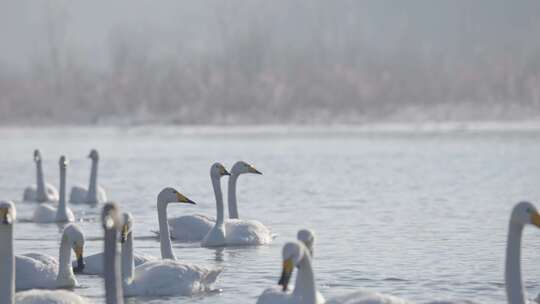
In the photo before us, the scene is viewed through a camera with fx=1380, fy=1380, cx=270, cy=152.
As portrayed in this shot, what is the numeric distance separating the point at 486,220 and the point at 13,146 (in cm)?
2524

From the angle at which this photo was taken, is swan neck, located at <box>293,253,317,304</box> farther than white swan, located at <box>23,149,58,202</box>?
No

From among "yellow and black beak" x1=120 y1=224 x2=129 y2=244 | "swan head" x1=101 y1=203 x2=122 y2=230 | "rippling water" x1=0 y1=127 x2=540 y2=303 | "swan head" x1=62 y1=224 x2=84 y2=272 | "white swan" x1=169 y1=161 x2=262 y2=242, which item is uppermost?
"swan head" x1=101 y1=203 x2=122 y2=230

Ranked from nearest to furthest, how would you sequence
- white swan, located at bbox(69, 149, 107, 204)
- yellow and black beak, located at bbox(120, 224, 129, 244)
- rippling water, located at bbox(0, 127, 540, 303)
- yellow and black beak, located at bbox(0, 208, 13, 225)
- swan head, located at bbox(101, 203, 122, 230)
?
swan head, located at bbox(101, 203, 122, 230) < yellow and black beak, located at bbox(0, 208, 13, 225) < yellow and black beak, located at bbox(120, 224, 129, 244) < rippling water, located at bbox(0, 127, 540, 303) < white swan, located at bbox(69, 149, 107, 204)

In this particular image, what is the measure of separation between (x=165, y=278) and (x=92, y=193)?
9918mm

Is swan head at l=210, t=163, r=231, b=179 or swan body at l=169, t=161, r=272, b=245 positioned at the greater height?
swan head at l=210, t=163, r=231, b=179

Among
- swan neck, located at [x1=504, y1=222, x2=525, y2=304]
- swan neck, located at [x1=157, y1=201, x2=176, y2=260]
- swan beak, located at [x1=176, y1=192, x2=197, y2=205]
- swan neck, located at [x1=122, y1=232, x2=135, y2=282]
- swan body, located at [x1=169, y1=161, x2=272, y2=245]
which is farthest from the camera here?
swan body, located at [x1=169, y1=161, x2=272, y2=245]

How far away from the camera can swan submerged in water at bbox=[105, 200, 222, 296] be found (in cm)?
1076

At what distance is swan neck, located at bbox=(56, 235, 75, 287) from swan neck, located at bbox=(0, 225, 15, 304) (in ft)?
8.23

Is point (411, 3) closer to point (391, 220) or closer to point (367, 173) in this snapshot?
→ point (367, 173)

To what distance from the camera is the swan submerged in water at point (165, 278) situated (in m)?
10.8

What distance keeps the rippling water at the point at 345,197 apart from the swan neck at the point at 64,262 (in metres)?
0.21

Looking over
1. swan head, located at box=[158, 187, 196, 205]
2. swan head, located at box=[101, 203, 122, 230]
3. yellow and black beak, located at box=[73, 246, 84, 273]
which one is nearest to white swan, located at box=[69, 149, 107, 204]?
swan head, located at box=[158, 187, 196, 205]

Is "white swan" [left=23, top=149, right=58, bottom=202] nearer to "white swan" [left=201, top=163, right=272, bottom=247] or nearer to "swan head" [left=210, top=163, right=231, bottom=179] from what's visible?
"swan head" [left=210, top=163, right=231, bottom=179]

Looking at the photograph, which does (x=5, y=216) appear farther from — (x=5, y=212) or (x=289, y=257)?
(x=289, y=257)
